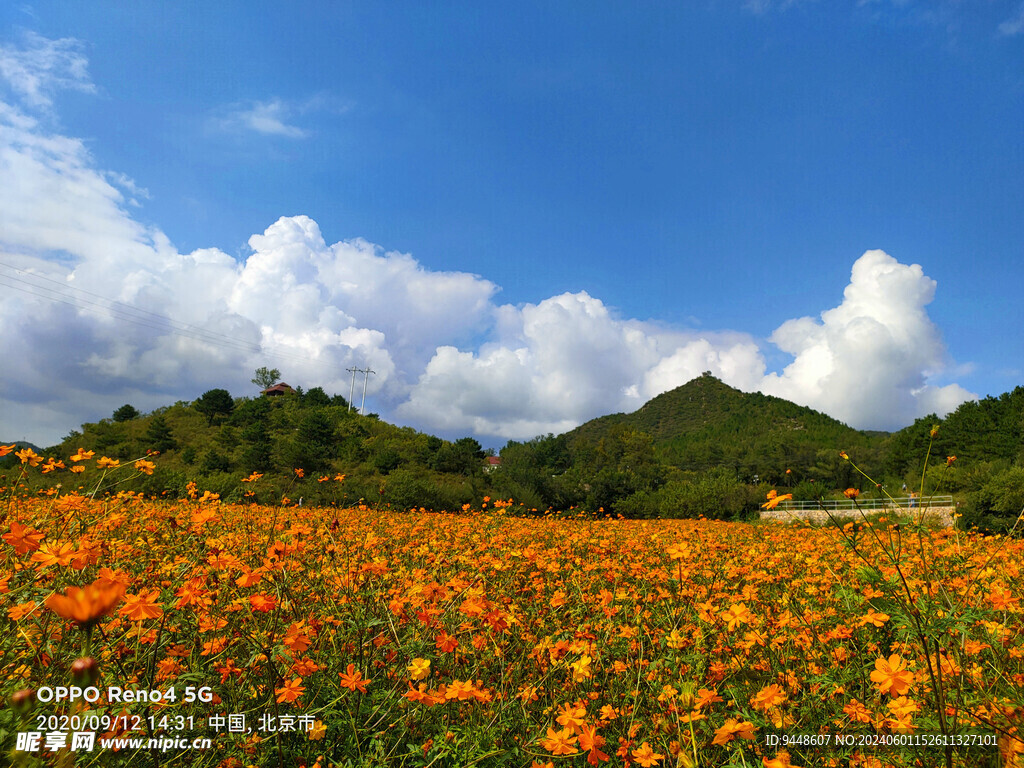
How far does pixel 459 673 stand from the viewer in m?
1.95

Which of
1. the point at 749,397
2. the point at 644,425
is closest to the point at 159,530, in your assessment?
the point at 644,425

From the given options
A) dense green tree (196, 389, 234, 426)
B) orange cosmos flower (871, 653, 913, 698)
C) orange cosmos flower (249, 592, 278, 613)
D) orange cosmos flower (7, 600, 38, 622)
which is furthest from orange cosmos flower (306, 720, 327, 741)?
dense green tree (196, 389, 234, 426)

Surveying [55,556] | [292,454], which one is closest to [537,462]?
[292,454]

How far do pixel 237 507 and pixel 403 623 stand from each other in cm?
651

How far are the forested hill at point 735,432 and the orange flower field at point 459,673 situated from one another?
33383 mm

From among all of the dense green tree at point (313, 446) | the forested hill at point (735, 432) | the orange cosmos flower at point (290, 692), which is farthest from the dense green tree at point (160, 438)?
the orange cosmos flower at point (290, 692)

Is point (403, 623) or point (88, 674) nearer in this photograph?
point (88, 674)

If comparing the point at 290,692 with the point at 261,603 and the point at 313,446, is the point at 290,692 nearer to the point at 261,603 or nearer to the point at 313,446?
the point at 261,603

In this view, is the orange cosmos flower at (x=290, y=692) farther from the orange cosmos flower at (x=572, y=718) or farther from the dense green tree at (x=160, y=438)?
the dense green tree at (x=160, y=438)

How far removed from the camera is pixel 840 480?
3556 centimetres

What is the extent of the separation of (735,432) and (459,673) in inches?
2685

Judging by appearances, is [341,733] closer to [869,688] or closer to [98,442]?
[869,688]

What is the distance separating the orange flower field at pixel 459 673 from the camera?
4.28ft

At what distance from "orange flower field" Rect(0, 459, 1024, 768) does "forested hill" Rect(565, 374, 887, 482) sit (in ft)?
110
